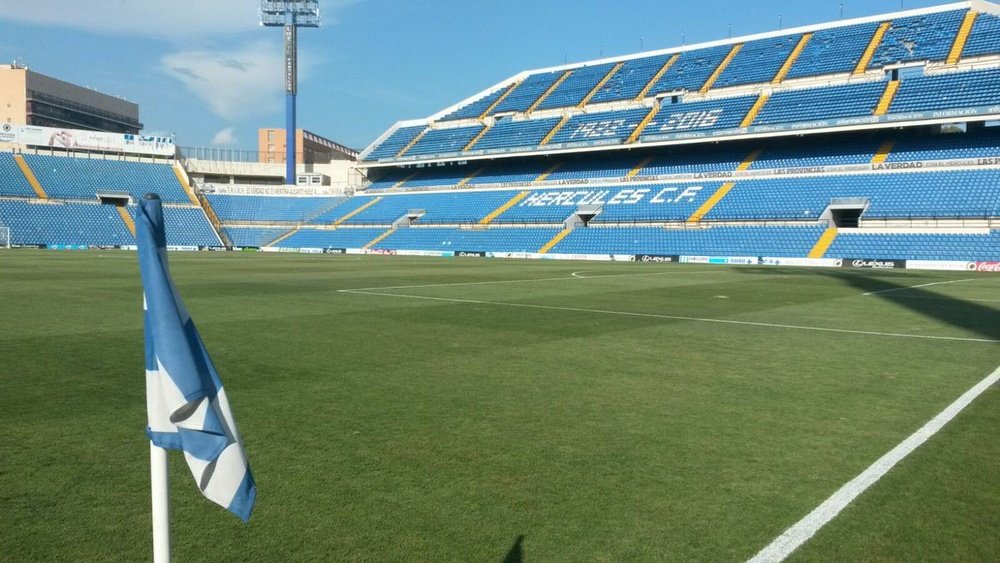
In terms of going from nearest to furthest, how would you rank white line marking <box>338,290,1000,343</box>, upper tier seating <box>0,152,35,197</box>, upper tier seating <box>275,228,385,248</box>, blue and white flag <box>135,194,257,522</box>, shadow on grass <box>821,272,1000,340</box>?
1. blue and white flag <box>135,194,257,522</box>
2. white line marking <box>338,290,1000,343</box>
3. shadow on grass <box>821,272,1000,340</box>
4. upper tier seating <box>0,152,35,197</box>
5. upper tier seating <box>275,228,385,248</box>

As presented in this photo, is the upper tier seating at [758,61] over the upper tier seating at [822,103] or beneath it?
over

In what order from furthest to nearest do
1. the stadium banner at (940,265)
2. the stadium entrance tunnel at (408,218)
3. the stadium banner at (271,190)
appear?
the stadium banner at (271,190) < the stadium entrance tunnel at (408,218) < the stadium banner at (940,265)

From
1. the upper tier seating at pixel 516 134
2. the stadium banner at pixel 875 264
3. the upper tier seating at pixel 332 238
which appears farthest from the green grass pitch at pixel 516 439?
the upper tier seating at pixel 516 134

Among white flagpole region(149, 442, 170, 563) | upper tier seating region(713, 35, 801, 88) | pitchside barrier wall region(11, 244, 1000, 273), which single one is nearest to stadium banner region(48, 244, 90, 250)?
pitchside barrier wall region(11, 244, 1000, 273)

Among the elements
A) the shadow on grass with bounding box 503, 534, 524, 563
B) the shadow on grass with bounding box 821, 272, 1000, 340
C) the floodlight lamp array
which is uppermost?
the floodlight lamp array

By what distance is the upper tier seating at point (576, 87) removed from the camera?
203ft

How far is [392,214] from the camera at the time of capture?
60062 mm

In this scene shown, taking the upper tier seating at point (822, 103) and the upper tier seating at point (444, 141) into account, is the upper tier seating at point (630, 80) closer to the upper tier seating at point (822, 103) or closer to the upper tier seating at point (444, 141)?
the upper tier seating at point (444, 141)

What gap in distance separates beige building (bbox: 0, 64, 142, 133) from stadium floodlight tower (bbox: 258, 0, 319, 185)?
2861 cm

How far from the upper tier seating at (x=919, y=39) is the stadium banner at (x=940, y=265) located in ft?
59.5

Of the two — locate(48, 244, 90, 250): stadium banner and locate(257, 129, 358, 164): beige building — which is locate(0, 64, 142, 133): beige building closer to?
locate(257, 129, 358, 164): beige building

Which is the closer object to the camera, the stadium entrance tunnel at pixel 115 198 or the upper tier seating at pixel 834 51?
the upper tier seating at pixel 834 51

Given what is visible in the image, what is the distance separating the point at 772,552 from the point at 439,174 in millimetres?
63320

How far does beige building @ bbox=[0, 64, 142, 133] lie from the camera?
72.2 metres
